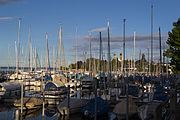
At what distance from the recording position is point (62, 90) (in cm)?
3297

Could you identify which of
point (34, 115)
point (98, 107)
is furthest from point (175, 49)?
point (34, 115)

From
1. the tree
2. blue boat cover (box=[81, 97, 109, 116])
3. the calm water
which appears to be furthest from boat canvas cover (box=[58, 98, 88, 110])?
the tree

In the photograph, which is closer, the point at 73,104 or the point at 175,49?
the point at 73,104

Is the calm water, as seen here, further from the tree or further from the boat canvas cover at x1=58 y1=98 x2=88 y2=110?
the tree

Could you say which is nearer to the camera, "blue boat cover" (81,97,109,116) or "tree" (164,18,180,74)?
"blue boat cover" (81,97,109,116)

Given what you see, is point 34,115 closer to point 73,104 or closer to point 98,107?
point 73,104

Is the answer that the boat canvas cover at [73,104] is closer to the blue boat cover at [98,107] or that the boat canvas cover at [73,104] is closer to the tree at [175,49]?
the blue boat cover at [98,107]

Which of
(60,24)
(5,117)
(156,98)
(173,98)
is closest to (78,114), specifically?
(5,117)

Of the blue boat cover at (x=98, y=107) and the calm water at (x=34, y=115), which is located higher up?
the blue boat cover at (x=98, y=107)

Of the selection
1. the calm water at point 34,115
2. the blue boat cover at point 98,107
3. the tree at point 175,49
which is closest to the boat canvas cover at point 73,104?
the calm water at point 34,115

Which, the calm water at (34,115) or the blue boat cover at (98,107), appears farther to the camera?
the calm water at (34,115)

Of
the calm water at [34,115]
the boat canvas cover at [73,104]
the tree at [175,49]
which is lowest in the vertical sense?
the calm water at [34,115]

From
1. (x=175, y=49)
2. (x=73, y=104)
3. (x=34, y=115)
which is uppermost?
(x=175, y=49)

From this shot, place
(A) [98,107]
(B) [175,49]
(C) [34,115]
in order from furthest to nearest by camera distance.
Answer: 1. (B) [175,49]
2. (C) [34,115]
3. (A) [98,107]
